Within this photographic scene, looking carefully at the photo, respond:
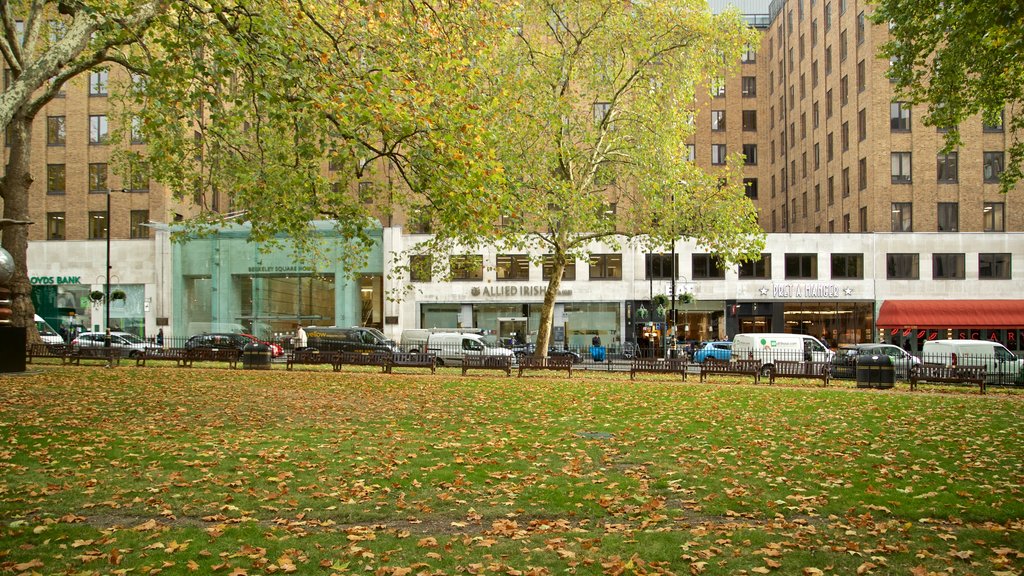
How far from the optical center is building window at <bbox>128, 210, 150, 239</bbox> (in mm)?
49844

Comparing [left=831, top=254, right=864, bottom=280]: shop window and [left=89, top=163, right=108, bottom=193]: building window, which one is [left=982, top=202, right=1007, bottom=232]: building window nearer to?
[left=831, top=254, right=864, bottom=280]: shop window

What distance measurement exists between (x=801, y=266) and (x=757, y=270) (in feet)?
9.33

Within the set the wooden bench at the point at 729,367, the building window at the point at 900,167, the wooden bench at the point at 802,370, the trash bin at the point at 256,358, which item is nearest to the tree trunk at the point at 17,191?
the trash bin at the point at 256,358

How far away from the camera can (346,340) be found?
36.1 metres

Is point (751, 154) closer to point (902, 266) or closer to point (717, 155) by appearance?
point (717, 155)

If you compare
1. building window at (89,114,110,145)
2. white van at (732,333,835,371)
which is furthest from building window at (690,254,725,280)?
building window at (89,114,110,145)

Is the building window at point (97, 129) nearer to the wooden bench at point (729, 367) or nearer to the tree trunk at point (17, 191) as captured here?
the tree trunk at point (17, 191)

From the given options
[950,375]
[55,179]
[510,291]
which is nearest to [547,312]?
[950,375]

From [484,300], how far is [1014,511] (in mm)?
43428

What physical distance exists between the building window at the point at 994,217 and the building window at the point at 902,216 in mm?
4444

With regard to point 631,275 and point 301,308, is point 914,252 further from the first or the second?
point 301,308

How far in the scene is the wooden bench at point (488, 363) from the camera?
2755 centimetres

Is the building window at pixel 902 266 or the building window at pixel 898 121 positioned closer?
the building window at pixel 898 121

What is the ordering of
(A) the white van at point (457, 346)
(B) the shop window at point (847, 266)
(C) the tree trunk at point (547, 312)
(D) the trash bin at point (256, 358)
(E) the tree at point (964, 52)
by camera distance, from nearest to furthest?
(E) the tree at point (964, 52) < (D) the trash bin at point (256, 358) < (C) the tree trunk at point (547, 312) < (A) the white van at point (457, 346) < (B) the shop window at point (847, 266)
